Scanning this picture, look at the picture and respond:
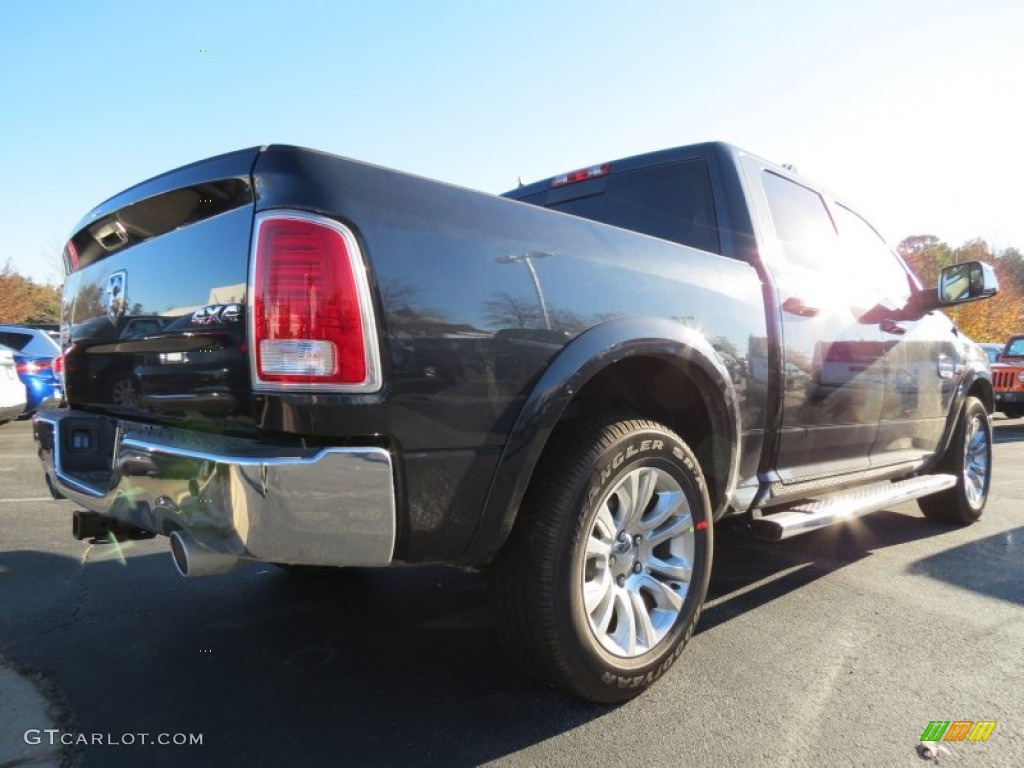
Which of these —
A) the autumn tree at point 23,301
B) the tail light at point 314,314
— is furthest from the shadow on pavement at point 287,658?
the autumn tree at point 23,301

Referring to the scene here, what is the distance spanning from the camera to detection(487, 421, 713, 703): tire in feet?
6.72

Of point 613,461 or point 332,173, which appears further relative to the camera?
point 613,461

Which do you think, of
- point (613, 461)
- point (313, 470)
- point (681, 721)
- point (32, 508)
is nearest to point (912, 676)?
point (681, 721)

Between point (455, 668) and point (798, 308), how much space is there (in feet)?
7.17

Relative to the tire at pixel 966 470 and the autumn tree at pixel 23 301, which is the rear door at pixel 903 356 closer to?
the tire at pixel 966 470

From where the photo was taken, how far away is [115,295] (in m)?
2.30

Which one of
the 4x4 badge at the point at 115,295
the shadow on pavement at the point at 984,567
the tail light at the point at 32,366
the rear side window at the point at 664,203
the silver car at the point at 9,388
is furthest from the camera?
the tail light at the point at 32,366

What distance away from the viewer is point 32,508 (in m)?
4.71

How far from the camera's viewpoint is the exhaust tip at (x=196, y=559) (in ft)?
5.76

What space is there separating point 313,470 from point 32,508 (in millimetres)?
4265

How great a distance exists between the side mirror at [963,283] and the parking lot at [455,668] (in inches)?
62.0

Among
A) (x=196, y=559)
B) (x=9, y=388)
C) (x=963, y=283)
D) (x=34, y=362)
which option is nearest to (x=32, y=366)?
(x=34, y=362)

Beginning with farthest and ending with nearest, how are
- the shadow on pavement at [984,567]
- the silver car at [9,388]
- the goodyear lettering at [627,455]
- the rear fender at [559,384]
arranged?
the silver car at [9,388]
the shadow on pavement at [984,567]
the goodyear lettering at [627,455]
the rear fender at [559,384]

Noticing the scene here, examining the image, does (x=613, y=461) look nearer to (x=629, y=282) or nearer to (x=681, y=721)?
(x=629, y=282)
